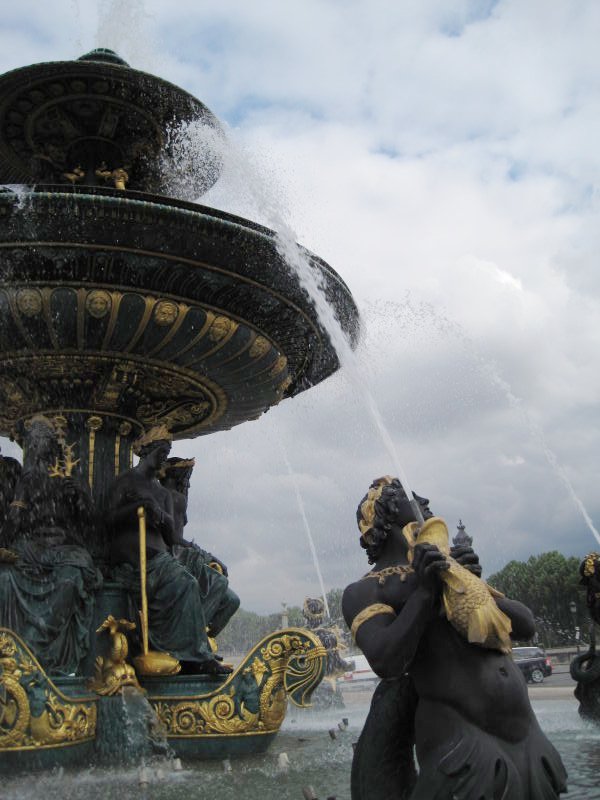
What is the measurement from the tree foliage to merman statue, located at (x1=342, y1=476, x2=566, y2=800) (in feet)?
148

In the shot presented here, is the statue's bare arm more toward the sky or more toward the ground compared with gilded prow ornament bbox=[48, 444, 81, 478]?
more toward the ground

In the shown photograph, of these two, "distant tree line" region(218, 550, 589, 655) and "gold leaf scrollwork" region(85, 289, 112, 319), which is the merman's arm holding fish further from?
"distant tree line" region(218, 550, 589, 655)

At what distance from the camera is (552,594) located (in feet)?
155

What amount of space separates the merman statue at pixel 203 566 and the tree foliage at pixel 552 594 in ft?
135

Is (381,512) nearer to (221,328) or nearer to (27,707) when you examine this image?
(27,707)

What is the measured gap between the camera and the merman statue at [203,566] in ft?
23.6

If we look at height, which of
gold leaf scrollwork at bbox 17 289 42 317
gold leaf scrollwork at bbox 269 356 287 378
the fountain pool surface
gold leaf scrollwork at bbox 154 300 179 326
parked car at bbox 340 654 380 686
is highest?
gold leaf scrollwork at bbox 17 289 42 317

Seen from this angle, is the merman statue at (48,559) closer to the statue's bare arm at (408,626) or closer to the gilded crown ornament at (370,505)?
the gilded crown ornament at (370,505)

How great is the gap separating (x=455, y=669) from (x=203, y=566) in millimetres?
4934

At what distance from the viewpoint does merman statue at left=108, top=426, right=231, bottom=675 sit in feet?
20.8

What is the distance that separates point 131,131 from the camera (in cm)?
842

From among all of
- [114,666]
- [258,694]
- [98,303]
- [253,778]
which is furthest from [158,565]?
[98,303]

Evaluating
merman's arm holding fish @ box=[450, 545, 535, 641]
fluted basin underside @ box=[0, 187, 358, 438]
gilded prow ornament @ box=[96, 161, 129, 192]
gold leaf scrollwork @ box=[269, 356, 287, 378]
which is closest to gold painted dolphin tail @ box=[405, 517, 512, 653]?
merman's arm holding fish @ box=[450, 545, 535, 641]

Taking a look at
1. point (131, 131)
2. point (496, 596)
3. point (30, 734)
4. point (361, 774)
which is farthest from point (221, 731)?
point (131, 131)
